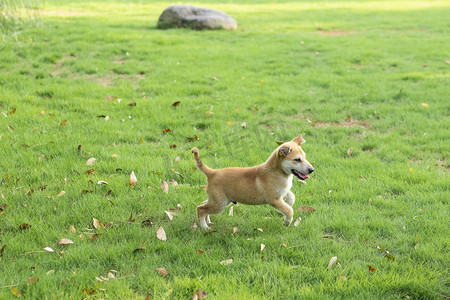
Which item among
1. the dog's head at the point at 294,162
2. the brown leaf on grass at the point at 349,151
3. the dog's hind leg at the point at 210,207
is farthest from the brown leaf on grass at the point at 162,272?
the brown leaf on grass at the point at 349,151

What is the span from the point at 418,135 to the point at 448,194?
2.19m

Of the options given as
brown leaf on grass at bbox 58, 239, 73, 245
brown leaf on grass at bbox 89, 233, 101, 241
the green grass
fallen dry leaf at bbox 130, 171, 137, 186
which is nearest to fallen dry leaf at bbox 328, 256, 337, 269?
the green grass

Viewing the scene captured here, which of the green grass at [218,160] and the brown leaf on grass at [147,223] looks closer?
the green grass at [218,160]

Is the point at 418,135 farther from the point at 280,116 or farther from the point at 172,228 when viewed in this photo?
the point at 172,228

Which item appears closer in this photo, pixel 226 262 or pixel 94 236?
pixel 226 262

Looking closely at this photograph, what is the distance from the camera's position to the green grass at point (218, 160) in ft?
12.0

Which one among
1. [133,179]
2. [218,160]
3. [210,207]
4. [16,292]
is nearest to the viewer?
[16,292]

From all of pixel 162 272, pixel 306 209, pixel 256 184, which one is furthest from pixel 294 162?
pixel 162 272

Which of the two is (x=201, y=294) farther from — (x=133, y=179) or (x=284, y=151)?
(x=133, y=179)

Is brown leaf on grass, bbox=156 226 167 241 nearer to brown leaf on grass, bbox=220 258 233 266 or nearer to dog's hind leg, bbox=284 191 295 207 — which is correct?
brown leaf on grass, bbox=220 258 233 266

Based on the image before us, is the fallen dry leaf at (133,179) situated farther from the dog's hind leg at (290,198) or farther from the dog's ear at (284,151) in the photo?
the dog's ear at (284,151)

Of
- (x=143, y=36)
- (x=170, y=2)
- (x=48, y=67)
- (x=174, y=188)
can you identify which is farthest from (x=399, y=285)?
(x=170, y=2)

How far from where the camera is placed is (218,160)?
5895mm

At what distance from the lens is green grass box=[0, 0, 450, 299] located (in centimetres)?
367
